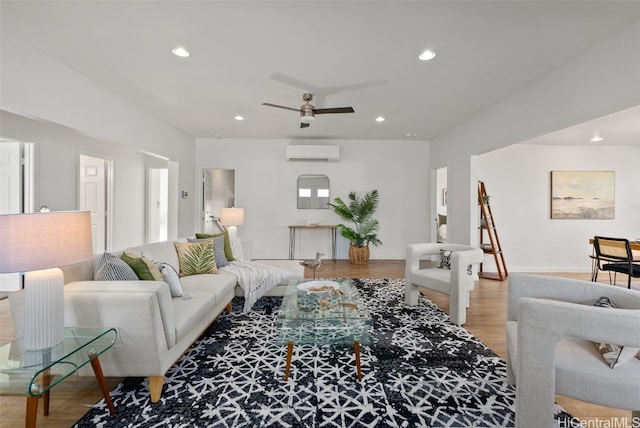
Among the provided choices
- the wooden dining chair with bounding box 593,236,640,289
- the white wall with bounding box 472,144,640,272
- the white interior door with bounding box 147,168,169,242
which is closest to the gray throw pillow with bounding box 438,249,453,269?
the wooden dining chair with bounding box 593,236,640,289

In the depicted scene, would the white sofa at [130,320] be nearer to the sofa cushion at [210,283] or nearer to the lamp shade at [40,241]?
the lamp shade at [40,241]

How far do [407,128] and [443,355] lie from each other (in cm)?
399

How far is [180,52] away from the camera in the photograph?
2.56 meters

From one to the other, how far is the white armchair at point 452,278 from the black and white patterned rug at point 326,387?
0.29 m

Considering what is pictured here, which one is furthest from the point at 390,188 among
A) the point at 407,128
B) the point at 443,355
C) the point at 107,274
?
the point at 107,274

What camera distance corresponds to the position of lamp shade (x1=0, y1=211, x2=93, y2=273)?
4.21ft

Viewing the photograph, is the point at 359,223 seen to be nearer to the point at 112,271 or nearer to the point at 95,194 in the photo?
the point at 112,271

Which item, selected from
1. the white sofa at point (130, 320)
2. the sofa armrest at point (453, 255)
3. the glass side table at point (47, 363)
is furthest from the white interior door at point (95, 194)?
the sofa armrest at point (453, 255)

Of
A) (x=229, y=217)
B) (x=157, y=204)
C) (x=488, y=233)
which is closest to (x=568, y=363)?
(x=488, y=233)

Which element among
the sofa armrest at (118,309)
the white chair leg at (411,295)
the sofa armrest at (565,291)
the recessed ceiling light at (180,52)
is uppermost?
the recessed ceiling light at (180,52)

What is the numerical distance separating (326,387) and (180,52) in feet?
9.69

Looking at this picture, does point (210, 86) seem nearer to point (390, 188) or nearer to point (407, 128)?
point (407, 128)

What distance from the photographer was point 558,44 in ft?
7.86

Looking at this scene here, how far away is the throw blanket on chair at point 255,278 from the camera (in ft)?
9.96
